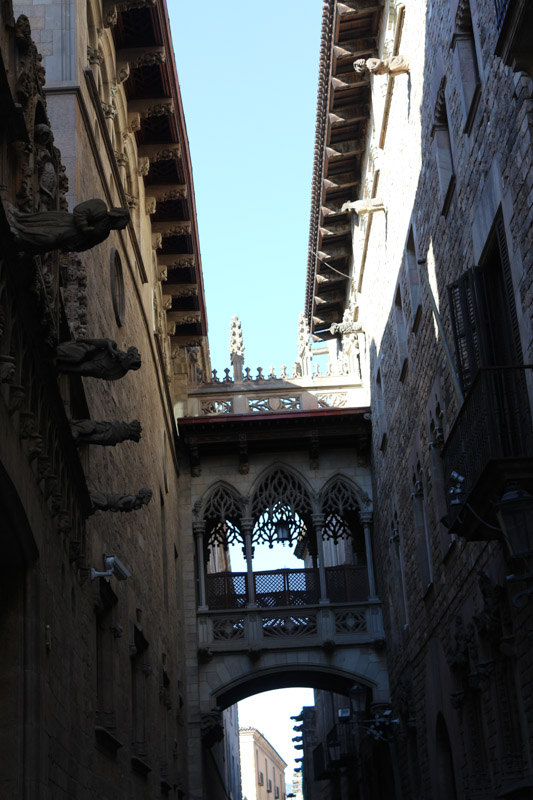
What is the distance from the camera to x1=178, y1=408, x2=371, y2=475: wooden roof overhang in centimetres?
2434

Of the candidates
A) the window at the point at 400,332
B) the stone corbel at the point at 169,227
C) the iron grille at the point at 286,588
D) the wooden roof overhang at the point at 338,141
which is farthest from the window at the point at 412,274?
the iron grille at the point at 286,588

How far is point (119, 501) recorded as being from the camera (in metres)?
10.9

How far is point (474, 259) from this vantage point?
39.1 ft

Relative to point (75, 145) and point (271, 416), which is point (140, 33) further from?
point (271, 416)

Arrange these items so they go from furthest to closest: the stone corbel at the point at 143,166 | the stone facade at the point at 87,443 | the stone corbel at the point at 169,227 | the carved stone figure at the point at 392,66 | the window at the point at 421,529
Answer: the stone corbel at the point at 169,227 < the stone corbel at the point at 143,166 < the carved stone figure at the point at 392,66 < the window at the point at 421,529 < the stone facade at the point at 87,443

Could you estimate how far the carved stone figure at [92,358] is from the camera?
28.7ft

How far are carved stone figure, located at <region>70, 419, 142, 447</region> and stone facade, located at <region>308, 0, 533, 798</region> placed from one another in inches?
115

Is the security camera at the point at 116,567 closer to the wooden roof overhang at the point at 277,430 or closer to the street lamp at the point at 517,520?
the street lamp at the point at 517,520

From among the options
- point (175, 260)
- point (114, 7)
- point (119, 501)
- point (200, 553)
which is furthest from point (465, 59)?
point (200, 553)

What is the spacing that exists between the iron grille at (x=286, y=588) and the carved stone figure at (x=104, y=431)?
14.5 metres

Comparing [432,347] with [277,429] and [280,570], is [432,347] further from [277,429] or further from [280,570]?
[280,570]

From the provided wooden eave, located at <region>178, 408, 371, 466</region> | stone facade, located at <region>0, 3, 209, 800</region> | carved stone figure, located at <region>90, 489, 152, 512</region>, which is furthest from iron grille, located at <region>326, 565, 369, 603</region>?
carved stone figure, located at <region>90, 489, 152, 512</region>

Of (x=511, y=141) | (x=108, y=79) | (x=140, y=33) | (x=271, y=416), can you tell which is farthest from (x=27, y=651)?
(x=271, y=416)

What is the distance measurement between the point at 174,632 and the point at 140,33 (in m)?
10.5
